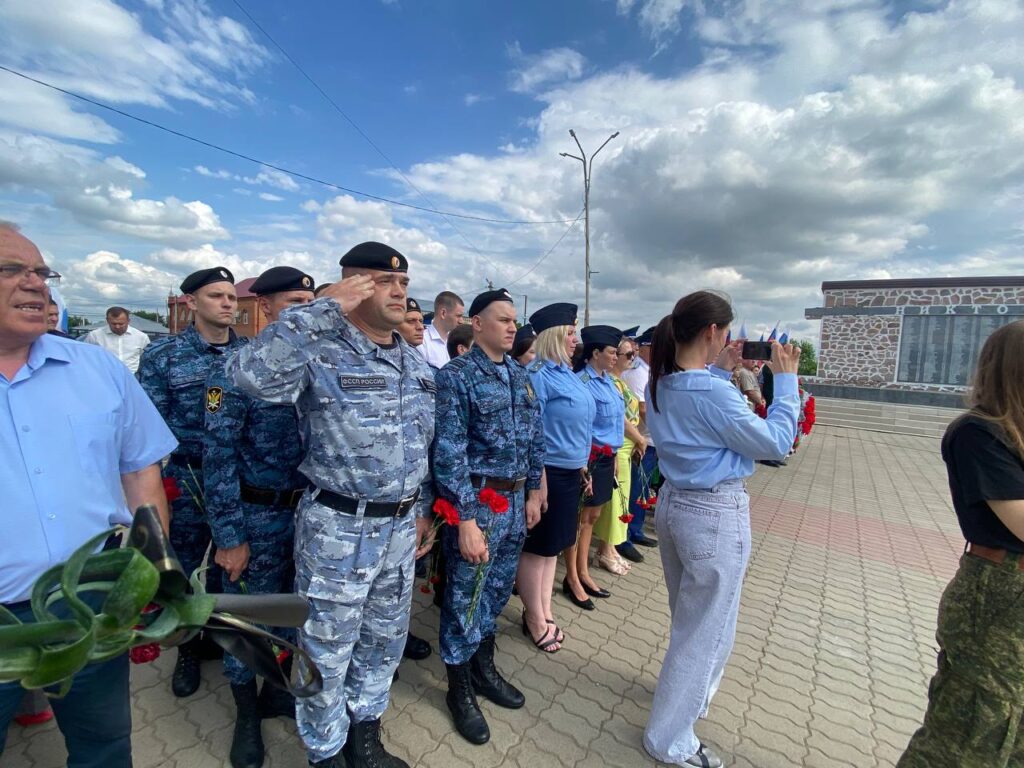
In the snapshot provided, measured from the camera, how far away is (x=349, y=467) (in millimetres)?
1843

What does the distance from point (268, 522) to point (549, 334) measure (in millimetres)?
1892

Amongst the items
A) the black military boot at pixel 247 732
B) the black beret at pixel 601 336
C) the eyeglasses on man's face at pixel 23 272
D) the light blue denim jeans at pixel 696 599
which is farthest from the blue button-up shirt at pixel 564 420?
the eyeglasses on man's face at pixel 23 272

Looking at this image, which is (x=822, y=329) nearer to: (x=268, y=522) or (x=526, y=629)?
(x=526, y=629)

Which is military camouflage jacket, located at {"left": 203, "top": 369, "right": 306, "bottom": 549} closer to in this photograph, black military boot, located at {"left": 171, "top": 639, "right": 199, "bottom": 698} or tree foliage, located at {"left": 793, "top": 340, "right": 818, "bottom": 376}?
black military boot, located at {"left": 171, "top": 639, "right": 199, "bottom": 698}

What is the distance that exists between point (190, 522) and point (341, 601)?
125cm

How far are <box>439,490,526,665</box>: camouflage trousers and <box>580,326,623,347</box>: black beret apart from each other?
1.55m

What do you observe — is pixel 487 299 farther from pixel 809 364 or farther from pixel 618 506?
pixel 809 364

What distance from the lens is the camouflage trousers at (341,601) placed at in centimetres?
185

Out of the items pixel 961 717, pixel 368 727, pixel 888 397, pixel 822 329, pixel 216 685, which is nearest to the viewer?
pixel 961 717

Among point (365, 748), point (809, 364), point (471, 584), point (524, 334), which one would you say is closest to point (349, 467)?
point (471, 584)

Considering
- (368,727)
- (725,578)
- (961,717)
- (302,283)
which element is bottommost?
(368,727)

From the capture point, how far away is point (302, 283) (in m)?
2.68

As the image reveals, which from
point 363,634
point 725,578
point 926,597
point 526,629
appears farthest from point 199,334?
point 926,597

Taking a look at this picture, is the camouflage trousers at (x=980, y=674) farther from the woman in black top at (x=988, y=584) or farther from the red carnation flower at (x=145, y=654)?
the red carnation flower at (x=145, y=654)
